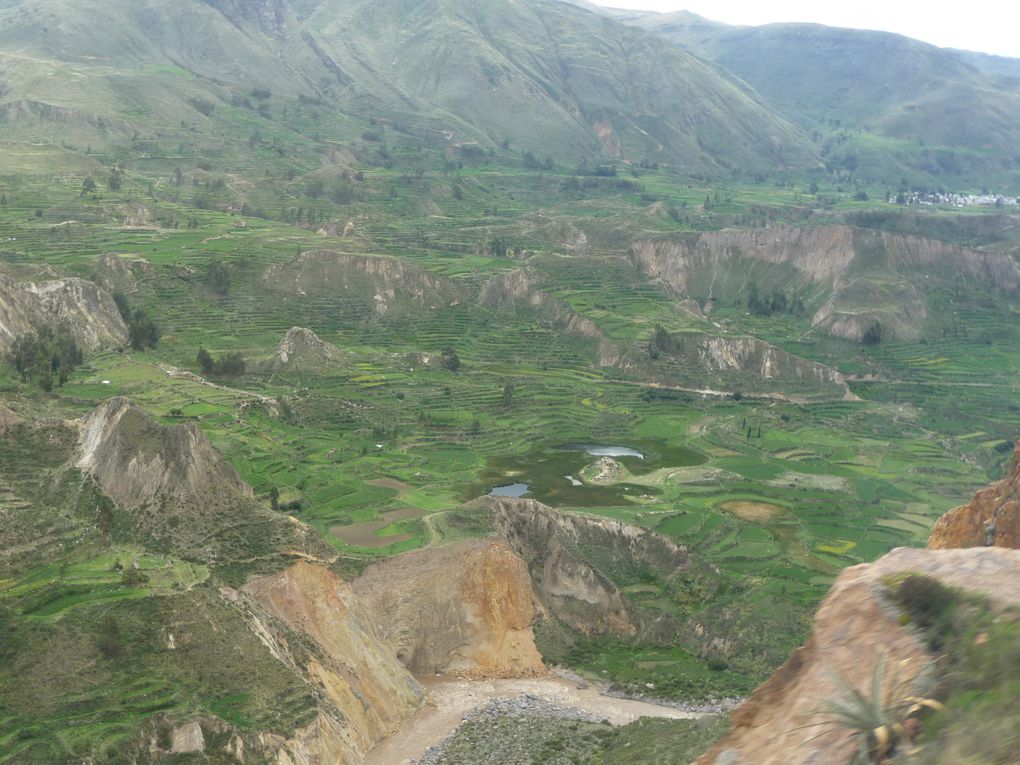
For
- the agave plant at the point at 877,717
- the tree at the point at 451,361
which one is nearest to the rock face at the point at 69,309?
the tree at the point at 451,361

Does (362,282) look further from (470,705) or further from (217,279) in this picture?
(470,705)

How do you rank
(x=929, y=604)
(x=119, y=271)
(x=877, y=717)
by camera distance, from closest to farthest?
(x=877, y=717) → (x=929, y=604) → (x=119, y=271)

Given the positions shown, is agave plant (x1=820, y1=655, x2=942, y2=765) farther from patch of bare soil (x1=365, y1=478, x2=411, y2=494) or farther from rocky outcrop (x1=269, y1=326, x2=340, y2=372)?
rocky outcrop (x1=269, y1=326, x2=340, y2=372)

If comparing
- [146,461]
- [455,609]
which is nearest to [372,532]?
[455,609]

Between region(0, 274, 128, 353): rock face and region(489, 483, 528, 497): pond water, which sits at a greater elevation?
region(0, 274, 128, 353): rock face

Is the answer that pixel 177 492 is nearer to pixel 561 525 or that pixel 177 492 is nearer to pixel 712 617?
pixel 561 525

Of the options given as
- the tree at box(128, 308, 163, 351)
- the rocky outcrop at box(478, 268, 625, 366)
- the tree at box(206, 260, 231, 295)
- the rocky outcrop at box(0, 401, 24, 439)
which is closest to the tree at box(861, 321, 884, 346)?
the rocky outcrop at box(478, 268, 625, 366)
